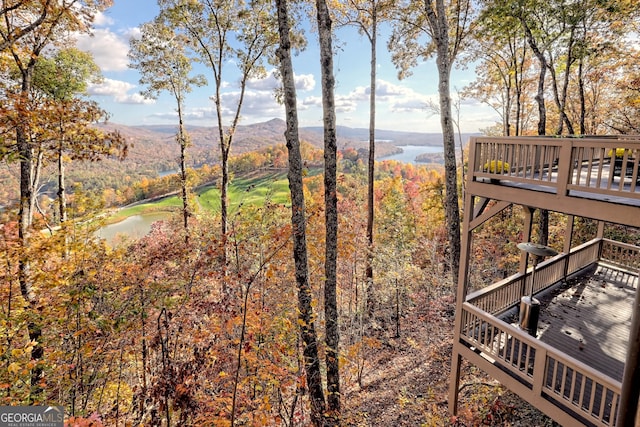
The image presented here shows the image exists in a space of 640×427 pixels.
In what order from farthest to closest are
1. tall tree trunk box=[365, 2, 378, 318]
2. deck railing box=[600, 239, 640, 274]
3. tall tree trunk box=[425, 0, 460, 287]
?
tall tree trunk box=[365, 2, 378, 318] < deck railing box=[600, 239, 640, 274] < tall tree trunk box=[425, 0, 460, 287]

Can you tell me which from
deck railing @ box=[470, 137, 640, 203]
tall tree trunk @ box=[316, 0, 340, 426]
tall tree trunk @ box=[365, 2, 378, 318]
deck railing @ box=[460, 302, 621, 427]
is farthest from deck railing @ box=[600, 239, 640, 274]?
tall tree trunk @ box=[316, 0, 340, 426]

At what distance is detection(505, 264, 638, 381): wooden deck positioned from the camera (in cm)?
439

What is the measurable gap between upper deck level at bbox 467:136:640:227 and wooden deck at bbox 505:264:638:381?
93.0 inches

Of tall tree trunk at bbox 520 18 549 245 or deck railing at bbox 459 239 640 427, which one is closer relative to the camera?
deck railing at bbox 459 239 640 427

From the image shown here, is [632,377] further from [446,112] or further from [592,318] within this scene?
[446,112]

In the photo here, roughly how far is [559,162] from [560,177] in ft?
0.69

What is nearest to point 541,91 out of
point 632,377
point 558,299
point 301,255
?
point 558,299

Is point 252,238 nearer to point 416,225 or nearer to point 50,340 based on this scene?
point 50,340

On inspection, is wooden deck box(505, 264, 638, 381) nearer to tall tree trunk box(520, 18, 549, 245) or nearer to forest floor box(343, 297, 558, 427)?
forest floor box(343, 297, 558, 427)

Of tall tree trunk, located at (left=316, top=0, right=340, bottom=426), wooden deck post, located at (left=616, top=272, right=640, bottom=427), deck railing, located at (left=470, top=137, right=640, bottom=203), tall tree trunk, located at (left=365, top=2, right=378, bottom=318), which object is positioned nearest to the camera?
wooden deck post, located at (left=616, top=272, right=640, bottom=427)

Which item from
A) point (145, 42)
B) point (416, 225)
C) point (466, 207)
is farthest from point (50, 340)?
point (416, 225)

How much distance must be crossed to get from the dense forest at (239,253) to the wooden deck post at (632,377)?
357 cm

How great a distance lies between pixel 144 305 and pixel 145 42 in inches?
454

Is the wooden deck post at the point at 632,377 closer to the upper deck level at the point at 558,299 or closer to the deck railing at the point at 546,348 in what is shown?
the upper deck level at the point at 558,299
